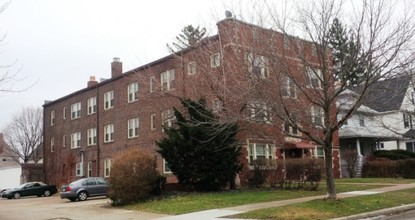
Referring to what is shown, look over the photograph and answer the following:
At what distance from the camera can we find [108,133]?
140ft

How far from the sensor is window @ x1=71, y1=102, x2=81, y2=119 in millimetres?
47487

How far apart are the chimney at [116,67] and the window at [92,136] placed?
5.42 m

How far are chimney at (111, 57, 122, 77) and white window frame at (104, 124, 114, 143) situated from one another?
5.01 meters

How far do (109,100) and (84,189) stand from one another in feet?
45.4

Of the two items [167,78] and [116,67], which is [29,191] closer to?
[116,67]

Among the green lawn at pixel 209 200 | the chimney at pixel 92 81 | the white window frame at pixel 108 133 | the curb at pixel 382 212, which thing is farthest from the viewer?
the chimney at pixel 92 81

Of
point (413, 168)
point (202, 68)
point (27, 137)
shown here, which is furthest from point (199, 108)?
point (27, 137)

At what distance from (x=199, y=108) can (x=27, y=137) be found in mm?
61130

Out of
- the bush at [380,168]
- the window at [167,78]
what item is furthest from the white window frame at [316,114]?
the bush at [380,168]

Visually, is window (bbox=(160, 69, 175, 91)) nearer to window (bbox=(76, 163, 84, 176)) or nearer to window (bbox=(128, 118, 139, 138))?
window (bbox=(128, 118, 139, 138))

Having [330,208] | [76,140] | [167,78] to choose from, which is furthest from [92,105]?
[330,208]

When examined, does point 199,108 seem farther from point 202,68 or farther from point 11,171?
point 11,171

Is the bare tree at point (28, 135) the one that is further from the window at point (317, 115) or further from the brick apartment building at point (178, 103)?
the window at point (317, 115)

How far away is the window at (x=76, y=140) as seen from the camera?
154 feet
